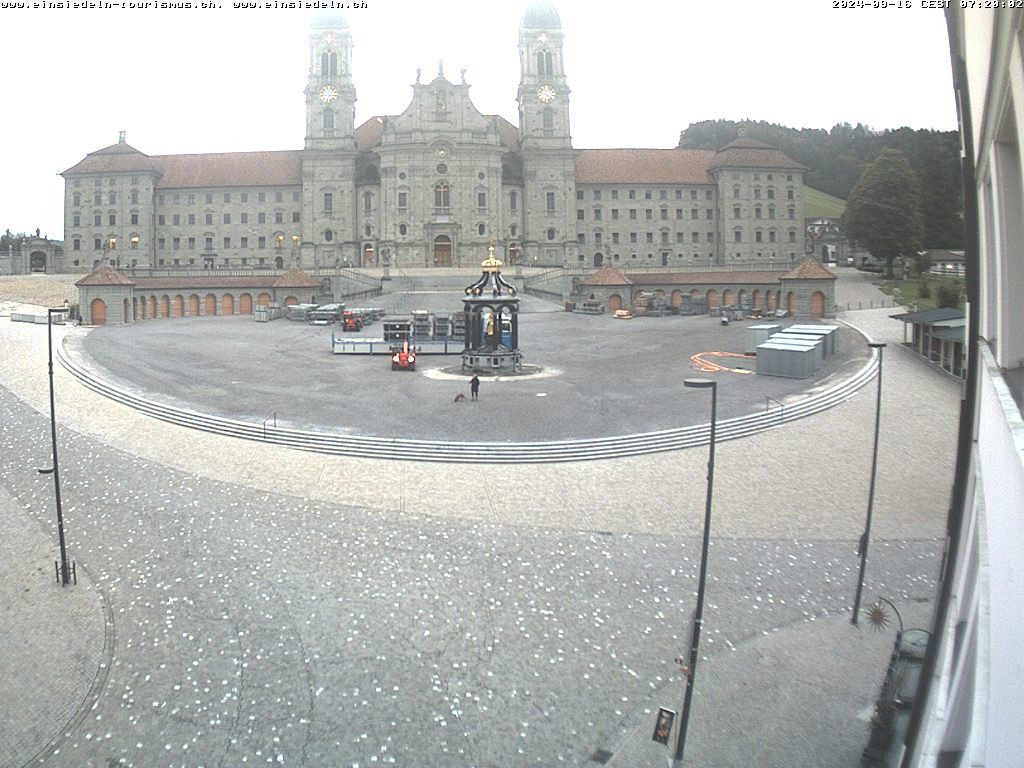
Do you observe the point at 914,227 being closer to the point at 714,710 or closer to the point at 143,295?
the point at 143,295

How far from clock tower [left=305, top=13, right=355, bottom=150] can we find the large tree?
56599 millimetres

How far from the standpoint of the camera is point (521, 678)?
48.6ft

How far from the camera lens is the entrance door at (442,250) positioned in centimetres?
9475

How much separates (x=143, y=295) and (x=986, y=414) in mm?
76781

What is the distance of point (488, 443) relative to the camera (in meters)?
29.3

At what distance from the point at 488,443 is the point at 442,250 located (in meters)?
68.6

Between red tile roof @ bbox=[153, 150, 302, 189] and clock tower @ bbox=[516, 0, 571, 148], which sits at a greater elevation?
clock tower @ bbox=[516, 0, 571, 148]

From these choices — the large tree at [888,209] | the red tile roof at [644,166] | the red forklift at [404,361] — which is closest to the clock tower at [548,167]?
the red tile roof at [644,166]

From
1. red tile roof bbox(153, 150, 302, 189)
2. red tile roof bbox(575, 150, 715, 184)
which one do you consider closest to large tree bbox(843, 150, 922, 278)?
red tile roof bbox(575, 150, 715, 184)

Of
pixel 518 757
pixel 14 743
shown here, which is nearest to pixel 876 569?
pixel 518 757

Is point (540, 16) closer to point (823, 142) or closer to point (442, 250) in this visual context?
point (442, 250)

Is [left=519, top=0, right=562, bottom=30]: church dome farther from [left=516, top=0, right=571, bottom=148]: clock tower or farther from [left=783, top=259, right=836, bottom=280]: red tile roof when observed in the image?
[left=783, top=259, right=836, bottom=280]: red tile roof

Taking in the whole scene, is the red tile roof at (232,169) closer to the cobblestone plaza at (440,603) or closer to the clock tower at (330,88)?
the clock tower at (330,88)

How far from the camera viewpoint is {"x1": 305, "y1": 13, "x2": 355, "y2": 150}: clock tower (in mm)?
97938
